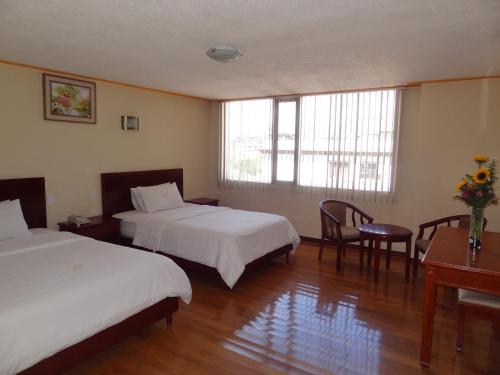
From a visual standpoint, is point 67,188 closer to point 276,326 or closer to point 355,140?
point 276,326

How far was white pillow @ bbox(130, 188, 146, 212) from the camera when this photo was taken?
462 cm

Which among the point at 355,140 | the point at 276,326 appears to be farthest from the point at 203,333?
the point at 355,140

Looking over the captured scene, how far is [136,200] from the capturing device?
4.68 m

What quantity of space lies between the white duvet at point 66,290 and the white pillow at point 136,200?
1.50 meters

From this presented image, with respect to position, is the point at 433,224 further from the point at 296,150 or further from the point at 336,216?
the point at 296,150

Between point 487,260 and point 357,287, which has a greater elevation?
point 487,260

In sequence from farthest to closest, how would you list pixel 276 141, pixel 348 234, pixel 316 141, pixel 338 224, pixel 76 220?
1. pixel 276 141
2. pixel 316 141
3. pixel 348 234
4. pixel 338 224
5. pixel 76 220

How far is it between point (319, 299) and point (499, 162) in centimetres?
260

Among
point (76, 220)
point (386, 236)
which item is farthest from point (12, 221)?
point (386, 236)

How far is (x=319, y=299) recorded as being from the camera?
3406 millimetres

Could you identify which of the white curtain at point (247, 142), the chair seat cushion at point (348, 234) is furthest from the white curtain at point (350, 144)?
the chair seat cushion at point (348, 234)

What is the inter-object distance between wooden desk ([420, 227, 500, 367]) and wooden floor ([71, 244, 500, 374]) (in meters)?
0.29

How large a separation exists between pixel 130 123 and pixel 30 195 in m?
1.61

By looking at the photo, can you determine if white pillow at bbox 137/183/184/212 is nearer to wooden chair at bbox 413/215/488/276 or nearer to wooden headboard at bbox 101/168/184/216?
wooden headboard at bbox 101/168/184/216
